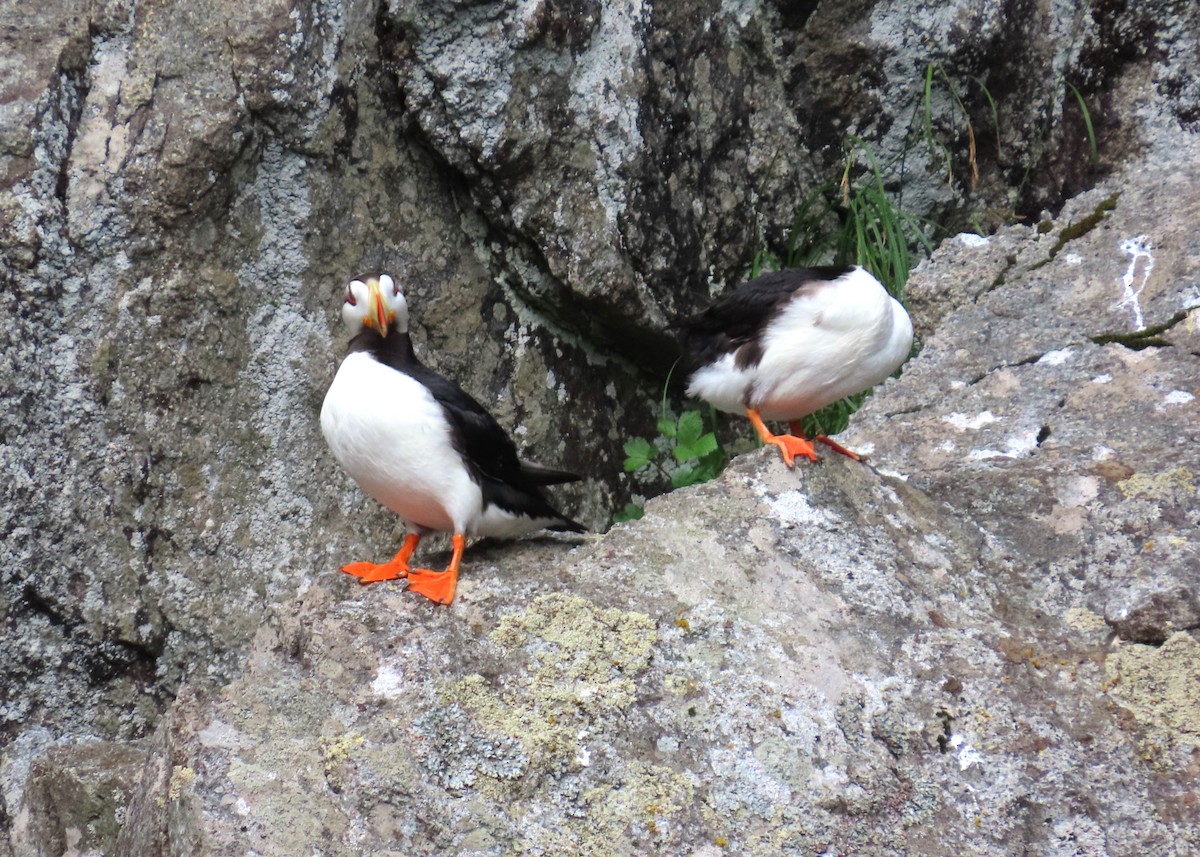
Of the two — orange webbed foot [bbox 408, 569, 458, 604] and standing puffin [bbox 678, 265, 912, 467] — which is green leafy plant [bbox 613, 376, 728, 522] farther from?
orange webbed foot [bbox 408, 569, 458, 604]

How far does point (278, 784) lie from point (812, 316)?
228 centimetres

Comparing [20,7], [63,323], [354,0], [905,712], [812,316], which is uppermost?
[20,7]

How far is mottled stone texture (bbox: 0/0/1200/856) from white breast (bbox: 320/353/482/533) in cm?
36

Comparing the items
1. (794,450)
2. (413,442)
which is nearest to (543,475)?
(413,442)

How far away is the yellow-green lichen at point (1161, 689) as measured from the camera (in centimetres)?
269

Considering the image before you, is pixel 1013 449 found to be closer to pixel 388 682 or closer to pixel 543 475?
pixel 543 475

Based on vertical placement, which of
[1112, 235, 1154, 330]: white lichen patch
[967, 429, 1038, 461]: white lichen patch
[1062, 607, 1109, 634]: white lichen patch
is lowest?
[1062, 607, 1109, 634]: white lichen patch

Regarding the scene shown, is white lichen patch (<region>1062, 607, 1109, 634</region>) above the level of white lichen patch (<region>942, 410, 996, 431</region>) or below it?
below

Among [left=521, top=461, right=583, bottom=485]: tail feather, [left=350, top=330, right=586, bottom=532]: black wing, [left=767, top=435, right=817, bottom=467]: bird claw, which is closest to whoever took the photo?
[left=767, top=435, right=817, bottom=467]: bird claw

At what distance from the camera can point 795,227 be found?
5699mm

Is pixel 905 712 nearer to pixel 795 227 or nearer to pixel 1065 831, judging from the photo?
pixel 1065 831

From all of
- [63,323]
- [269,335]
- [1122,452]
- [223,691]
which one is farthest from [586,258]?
[223,691]

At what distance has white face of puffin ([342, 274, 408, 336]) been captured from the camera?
3910mm

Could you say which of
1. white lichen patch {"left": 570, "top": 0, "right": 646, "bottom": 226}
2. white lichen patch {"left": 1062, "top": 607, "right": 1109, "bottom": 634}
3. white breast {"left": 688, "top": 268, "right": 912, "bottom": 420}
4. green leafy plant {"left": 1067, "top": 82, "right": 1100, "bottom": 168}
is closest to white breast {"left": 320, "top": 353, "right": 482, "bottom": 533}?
white breast {"left": 688, "top": 268, "right": 912, "bottom": 420}
